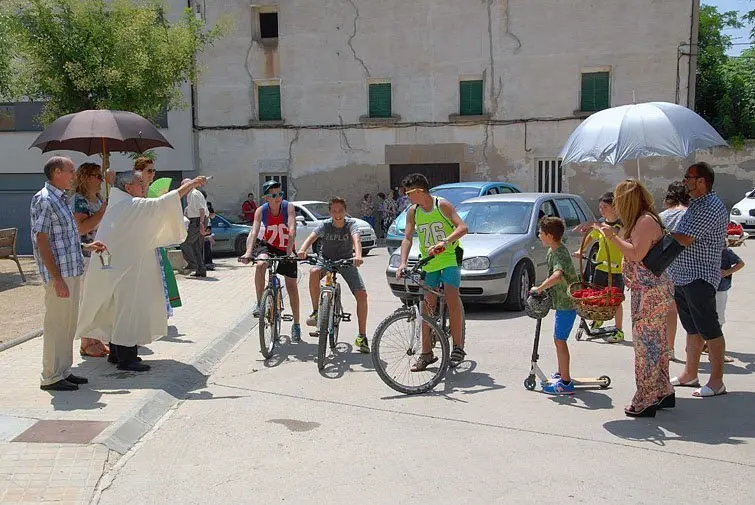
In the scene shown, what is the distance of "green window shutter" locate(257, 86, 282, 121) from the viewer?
27172mm

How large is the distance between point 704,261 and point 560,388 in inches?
61.4

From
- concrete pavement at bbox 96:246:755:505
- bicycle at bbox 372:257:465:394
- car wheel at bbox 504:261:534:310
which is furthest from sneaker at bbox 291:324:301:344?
car wheel at bbox 504:261:534:310

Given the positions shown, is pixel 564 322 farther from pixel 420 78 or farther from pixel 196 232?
pixel 420 78

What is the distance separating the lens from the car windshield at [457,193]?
16641 millimetres

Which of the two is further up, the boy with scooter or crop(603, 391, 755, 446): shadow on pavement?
the boy with scooter

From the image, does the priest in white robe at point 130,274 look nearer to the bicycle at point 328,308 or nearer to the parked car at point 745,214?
the bicycle at point 328,308

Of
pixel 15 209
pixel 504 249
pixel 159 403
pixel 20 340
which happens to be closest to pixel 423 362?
pixel 159 403

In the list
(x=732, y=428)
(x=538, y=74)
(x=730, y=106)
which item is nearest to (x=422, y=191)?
(x=732, y=428)

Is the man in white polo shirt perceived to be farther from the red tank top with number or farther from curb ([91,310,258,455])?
the red tank top with number

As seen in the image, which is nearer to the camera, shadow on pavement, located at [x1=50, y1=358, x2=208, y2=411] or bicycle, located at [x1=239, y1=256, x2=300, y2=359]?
shadow on pavement, located at [x1=50, y1=358, x2=208, y2=411]

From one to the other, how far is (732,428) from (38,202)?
559cm

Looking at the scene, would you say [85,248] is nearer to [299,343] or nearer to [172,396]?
[172,396]

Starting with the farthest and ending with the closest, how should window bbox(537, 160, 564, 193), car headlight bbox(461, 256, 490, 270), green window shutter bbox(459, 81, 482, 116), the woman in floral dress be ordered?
green window shutter bbox(459, 81, 482, 116) → window bbox(537, 160, 564, 193) → car headlight bbox(461, 256, 490, 270) → the woman in floral dress

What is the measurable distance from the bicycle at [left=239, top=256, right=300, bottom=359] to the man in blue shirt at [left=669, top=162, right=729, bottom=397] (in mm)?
3767
